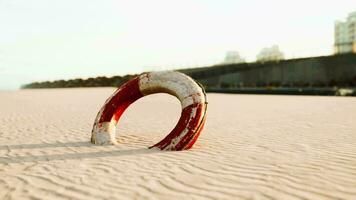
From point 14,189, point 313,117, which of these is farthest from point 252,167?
point 313,117

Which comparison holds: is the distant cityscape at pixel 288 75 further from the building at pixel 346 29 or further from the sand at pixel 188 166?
the building at pixel 346 29

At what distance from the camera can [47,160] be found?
20.5 ft

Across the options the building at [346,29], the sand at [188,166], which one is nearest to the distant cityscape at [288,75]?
the sand at [188,166]

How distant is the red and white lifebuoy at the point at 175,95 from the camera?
267 inches

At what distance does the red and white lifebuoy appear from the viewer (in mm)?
6781

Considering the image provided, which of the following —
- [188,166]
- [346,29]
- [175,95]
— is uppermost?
[346,29]

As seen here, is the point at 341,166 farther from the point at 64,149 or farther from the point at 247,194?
the point at 64,149

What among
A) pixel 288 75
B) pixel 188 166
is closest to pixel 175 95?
pixel 188 166

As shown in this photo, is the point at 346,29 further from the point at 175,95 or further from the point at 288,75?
the point at 175,95

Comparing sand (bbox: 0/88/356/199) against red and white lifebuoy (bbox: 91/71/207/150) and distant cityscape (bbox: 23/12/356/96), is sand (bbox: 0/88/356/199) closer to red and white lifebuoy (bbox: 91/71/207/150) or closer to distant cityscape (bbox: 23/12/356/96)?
red and white lifebuoy (bbox: 91/71/207/150)

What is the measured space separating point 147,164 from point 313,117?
313 inches

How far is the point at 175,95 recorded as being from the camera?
723 centimetres

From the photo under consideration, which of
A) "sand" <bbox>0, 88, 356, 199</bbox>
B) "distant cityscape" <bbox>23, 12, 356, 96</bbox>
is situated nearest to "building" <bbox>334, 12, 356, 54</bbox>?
"distant cityscape" <bbox>23, 12, 356, 96</bbox>

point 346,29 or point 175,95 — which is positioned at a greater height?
point 346,29
